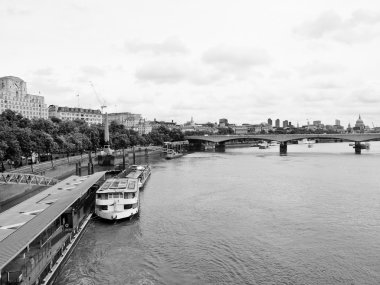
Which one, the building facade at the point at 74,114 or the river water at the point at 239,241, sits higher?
the building facade at the point at 74,114

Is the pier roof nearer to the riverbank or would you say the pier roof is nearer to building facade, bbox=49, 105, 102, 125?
the riverbank

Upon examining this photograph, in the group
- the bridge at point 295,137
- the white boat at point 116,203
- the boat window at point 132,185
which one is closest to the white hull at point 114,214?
the white boat at point 116,203

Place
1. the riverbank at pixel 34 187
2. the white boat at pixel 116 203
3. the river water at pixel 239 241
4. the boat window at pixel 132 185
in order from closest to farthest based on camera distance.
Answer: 1. the river water at pixel 239 241
2. the white boat at pixel 116 203
3. the boat window at pixel 132 185
4. the riverbank at pixel 34 187

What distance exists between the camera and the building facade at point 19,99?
119m

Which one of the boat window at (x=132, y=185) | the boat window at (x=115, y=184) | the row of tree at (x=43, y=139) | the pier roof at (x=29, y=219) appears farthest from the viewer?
the row of tree at (x=43, y=139)

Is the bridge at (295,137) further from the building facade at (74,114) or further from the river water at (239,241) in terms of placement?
the river water at (239,241)

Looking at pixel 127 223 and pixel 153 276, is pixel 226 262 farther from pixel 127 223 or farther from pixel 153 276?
pixel 127 223

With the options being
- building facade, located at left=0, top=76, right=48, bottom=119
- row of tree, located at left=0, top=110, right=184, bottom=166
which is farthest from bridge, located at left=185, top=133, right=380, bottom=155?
building facade, located at left=0, top=76, right=48, bottom=119

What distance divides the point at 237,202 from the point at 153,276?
58.3 feet

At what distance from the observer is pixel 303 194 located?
3841cm

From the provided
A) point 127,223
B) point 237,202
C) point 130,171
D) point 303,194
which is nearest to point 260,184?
point 303,194

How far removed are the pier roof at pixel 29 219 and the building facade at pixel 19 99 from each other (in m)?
102

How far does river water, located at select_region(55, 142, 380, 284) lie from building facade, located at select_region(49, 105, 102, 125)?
12913 centimetres

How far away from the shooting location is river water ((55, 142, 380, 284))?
60.5 ft
